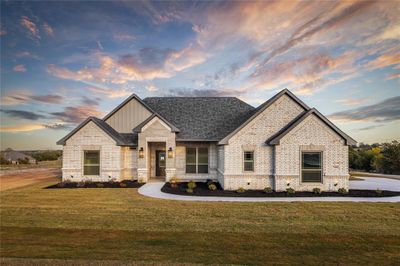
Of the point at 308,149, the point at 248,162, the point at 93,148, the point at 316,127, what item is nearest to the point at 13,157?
the point at 93,148

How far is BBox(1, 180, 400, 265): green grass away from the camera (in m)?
5.67

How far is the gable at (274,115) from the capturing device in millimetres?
14469

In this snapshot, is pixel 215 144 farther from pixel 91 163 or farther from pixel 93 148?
pixel 91 163

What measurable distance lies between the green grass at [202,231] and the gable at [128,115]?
343 inches

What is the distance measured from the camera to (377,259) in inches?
216

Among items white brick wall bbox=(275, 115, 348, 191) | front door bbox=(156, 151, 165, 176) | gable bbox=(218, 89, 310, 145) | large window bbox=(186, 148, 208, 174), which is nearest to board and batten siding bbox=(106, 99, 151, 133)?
front door bbox=(156, 151, 165, 176)

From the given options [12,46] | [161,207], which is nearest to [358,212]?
[161,207]

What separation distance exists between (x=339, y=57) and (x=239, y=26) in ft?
26.3

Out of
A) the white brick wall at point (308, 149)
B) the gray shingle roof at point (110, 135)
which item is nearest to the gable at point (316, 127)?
the white brick wall at point (308, 149)

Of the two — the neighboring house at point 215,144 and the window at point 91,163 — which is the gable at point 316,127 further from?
the window at point 91,163

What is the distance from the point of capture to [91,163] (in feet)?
57.2

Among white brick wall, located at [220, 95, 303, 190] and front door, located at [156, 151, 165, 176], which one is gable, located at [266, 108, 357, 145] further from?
front door, located at [156, 151, 165, 176]

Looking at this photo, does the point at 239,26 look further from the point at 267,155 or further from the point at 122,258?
the point at 122,258

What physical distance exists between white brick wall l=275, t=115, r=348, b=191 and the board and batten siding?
11.3m
